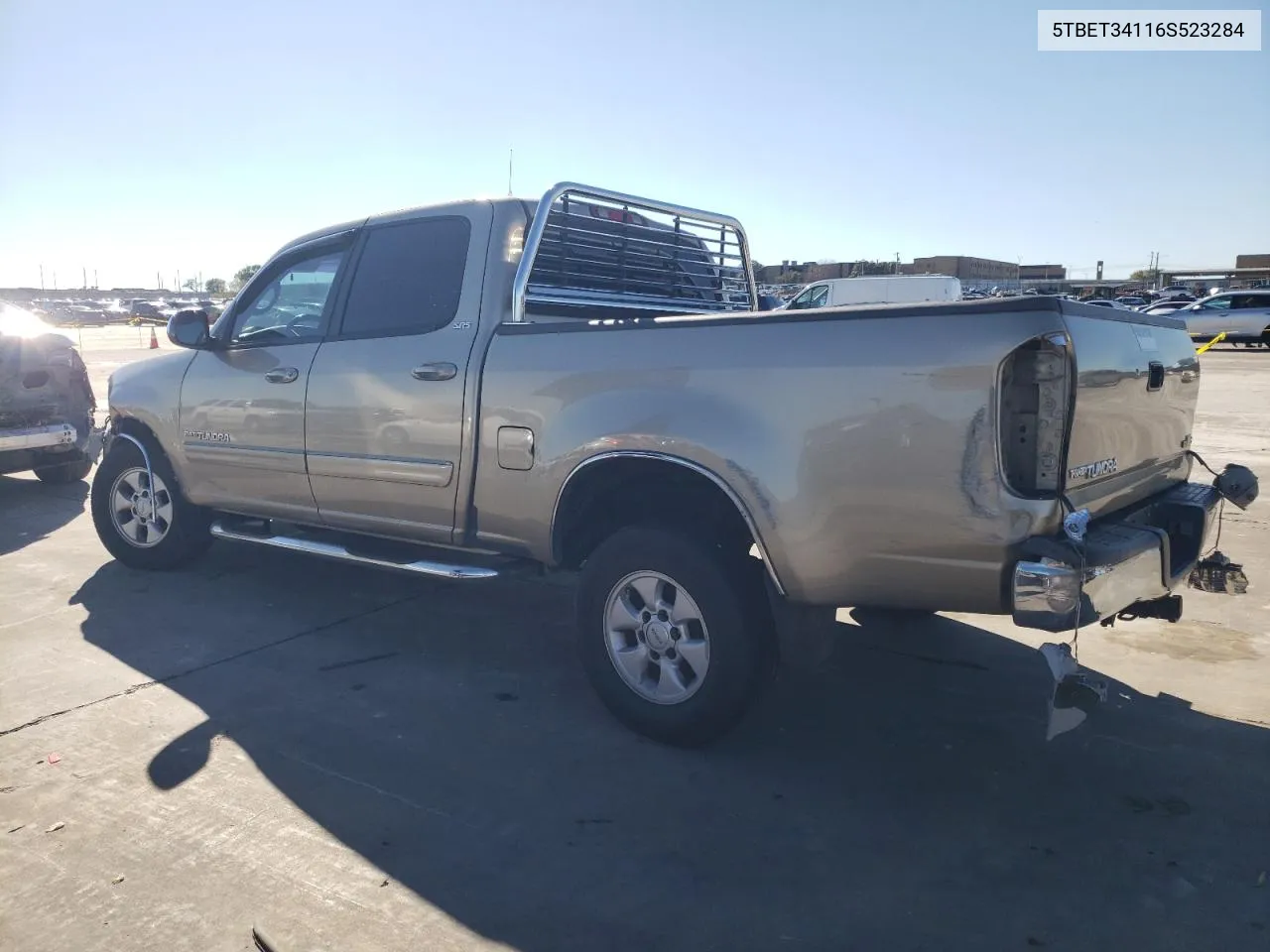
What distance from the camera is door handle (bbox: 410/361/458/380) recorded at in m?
4.23

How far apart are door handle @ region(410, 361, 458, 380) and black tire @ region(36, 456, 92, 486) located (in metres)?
5.89

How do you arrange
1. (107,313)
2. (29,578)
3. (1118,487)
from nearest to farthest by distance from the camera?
(1118,487) < (29,578) < (107,313)

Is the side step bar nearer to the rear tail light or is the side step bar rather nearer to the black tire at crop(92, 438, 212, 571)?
the black tire at crop(92, 438, 212, 571)

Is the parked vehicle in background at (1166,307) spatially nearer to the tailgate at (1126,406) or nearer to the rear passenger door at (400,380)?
the tailgate at (1126,406)

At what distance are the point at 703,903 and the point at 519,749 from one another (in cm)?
113

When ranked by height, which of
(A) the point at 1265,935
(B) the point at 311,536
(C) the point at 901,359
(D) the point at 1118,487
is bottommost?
(A) the point at 1265,935

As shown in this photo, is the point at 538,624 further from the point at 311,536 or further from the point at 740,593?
the point at 740,593

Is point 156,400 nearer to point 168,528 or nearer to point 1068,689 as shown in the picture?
point 168,528

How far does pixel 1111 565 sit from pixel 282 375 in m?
3.91

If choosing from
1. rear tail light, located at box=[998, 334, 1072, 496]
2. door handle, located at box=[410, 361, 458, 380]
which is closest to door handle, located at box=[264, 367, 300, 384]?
door handle, located at box=[410, 361, 458, 380]

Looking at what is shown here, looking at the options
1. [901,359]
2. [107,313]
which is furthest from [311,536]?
[107,313]

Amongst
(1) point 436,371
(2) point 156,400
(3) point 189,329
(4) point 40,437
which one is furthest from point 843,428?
(4) point 40,437

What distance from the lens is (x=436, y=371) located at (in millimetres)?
4277

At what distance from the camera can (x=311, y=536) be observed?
5125 mm
